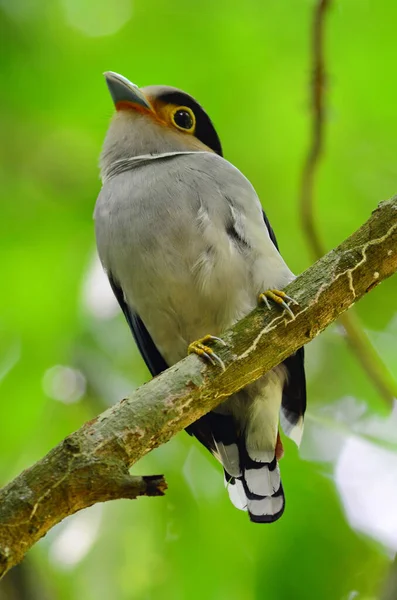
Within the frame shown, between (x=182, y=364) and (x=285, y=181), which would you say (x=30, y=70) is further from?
(x=182, y=364)

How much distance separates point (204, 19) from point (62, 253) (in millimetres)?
1323

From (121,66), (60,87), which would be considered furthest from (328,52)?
(60,87)

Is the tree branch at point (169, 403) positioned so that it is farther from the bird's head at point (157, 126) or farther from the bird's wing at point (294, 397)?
the bird's head at point (157, 126)

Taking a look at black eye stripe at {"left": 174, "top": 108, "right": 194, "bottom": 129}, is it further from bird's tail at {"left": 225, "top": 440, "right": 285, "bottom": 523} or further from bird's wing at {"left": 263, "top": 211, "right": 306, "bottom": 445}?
bird's tail at {"left": 225, "top": 440, "right": 285, "bottom": 523}

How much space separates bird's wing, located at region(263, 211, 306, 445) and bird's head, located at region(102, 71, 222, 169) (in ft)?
2.41

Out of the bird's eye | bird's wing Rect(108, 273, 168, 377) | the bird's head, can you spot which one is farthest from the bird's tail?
the bird's eye

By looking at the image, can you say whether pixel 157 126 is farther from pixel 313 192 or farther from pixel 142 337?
pixel 142 337

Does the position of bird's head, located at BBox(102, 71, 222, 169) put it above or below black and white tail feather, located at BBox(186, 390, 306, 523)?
above

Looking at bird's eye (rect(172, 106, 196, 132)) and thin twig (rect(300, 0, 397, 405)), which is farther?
bird's eye (rect(172, 106, 196, 132))

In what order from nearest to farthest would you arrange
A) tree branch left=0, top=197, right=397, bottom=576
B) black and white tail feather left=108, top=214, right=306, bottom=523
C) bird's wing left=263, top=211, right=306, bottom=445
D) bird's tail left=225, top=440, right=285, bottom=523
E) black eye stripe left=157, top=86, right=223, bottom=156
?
tree branch left=0, top=197, right=397, bottom=576 → bird's tail left=225, top=440, right=285, bottom=523 → black and white tail feather left=108, top=214, right=306, bottom=523 → bird's wing left=263, top=211, right=306, bottom=445 → black eye stripe left=157, top=86, right=223, bottom=156

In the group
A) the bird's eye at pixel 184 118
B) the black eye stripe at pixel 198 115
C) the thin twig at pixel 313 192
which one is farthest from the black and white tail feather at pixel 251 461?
the bird's eye at pixel 184 118

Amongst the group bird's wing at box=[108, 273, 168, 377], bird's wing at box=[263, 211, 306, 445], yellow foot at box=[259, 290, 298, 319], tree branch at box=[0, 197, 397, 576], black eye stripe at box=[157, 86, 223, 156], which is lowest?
tree branch at box=[0, 197, 397, 576]

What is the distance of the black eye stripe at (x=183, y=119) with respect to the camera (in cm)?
416

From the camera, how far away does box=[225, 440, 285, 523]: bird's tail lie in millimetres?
3321
